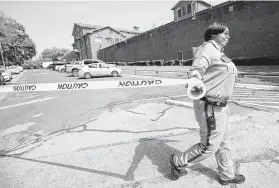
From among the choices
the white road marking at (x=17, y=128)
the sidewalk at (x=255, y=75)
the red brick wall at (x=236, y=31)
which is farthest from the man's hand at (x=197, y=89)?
the red brick wall at (x=236, y=31)

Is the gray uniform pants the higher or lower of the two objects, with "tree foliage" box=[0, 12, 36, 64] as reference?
lower

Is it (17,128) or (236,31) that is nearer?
(17,128)

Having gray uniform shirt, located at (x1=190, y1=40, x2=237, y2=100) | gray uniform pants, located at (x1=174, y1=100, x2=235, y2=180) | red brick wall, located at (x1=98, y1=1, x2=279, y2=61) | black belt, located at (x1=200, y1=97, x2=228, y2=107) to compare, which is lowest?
gray uniform pants, located at (x1=174, y1=100, x2=235, y2=180)

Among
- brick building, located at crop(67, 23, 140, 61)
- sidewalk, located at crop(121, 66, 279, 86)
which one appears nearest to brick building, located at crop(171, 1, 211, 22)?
sidewalk, located at crop(121, 66, 279, 86)

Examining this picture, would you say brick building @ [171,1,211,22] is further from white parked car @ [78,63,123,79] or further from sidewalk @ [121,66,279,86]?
white parked car @ [78,63,123,79]

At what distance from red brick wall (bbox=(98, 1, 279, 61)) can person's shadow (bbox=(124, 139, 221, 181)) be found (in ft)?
56.0

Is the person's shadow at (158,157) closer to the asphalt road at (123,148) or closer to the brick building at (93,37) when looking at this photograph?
the asphalt road at (123,148)

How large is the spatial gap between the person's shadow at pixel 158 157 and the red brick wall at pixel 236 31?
672 inches

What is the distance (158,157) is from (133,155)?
1.37 ft

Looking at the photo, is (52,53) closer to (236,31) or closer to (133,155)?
(236,31)

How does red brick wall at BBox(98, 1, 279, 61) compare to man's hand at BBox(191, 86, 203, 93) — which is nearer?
man's hand at BBox(191, 86, 203, 93)

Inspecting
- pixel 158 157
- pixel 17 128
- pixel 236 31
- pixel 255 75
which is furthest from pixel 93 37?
pixel 158 157

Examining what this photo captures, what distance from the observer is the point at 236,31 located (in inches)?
758

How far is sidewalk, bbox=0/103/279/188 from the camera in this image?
2.60m
